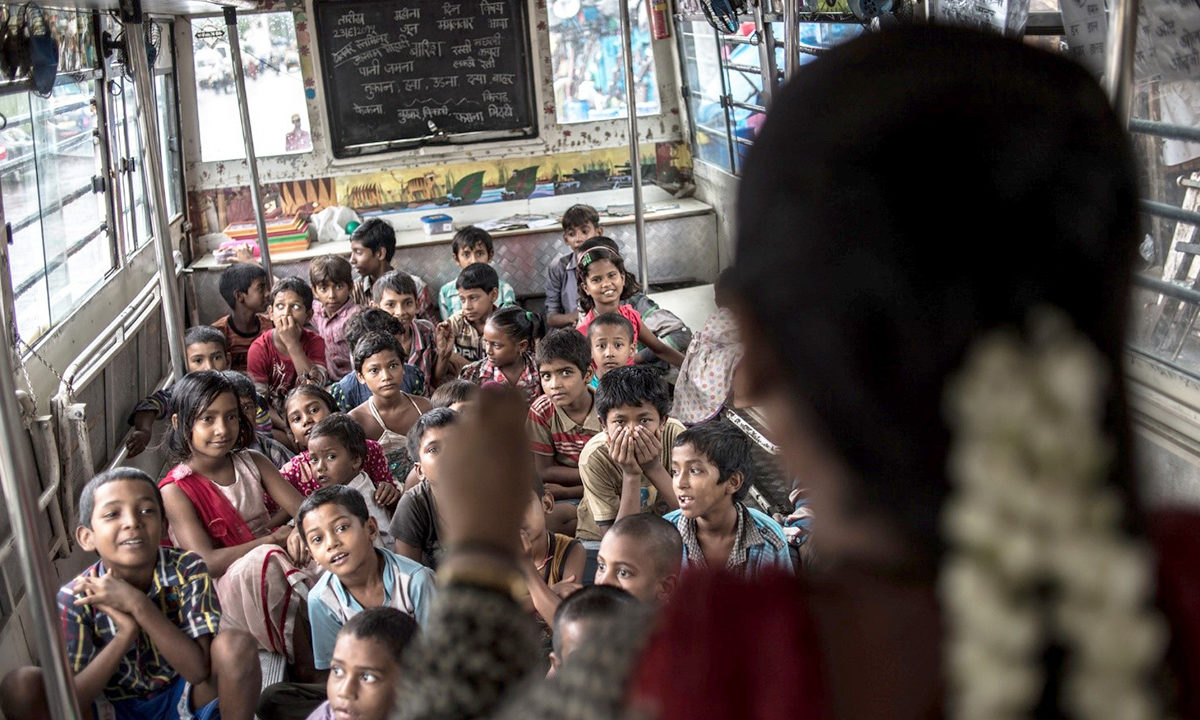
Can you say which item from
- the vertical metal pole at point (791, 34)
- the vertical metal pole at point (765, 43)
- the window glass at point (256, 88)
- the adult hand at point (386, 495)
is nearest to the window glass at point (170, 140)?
the window glass at point (256, 88)

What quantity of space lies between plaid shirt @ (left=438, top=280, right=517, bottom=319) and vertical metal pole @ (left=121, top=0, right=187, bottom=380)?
2.03 metres

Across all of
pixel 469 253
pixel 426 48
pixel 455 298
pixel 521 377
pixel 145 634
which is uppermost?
pixel 426 48

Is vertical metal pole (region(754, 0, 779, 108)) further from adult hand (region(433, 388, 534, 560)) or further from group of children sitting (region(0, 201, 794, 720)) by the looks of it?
adult hand (region(433, 388, 534, 560))

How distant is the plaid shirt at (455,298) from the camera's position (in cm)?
598

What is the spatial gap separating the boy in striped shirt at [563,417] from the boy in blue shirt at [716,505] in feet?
3.56

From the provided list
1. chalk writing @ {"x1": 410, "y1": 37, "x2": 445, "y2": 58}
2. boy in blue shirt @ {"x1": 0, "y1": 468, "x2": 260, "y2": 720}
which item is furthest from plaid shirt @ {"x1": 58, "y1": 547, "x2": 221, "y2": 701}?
chalk writing @ {"x1": 410, "y1": 37, "x2": 445, "y2": 58}

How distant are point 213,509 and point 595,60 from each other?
4.93 meters

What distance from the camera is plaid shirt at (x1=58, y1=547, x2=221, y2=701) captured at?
105 inches

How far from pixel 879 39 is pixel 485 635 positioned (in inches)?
16.6

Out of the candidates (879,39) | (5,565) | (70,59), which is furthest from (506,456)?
(70,59)

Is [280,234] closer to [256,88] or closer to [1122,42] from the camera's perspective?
[256,88]

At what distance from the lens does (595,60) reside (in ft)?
24.9

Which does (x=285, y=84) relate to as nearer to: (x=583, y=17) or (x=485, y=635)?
(x=583, y=17)

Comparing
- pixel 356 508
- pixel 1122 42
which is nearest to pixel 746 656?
pixel 1122 42
